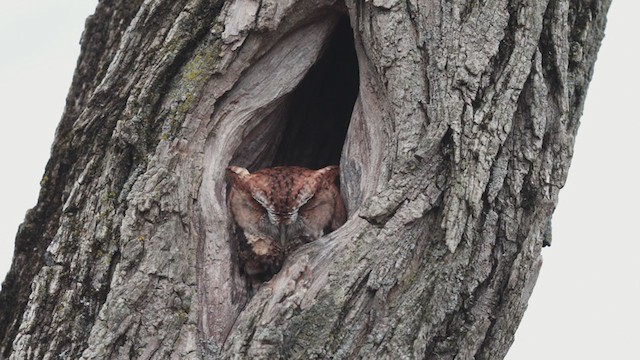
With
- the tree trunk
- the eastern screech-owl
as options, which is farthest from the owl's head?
the tree trunk

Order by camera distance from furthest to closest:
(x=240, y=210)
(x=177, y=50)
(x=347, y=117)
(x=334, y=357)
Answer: (x=347, y=117)
(x=240, y=210)
(x=177, y=50)
(x=334, y=357)

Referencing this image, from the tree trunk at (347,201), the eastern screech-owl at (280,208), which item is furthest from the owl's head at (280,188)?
the tree trunk at (347,201)

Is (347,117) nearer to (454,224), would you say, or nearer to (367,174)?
(367,174)

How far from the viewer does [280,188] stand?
534 cm

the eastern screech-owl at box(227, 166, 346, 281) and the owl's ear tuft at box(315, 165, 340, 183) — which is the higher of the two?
the owl's ear tuft at box(315, 165, 340, 183)

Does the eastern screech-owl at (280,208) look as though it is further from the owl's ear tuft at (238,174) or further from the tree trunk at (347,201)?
the tree trunk at (347,201)

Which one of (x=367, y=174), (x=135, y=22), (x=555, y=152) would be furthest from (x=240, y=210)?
(x=555, y=152)

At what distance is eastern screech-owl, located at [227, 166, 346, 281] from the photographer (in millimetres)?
5254

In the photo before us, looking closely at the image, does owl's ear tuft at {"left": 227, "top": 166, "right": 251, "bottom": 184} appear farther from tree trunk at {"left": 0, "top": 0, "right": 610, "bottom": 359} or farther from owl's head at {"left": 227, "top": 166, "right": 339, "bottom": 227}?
tree trunk at {"left": 0, "top": 0, "right": 610, "bottom": 359}

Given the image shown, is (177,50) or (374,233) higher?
(177,50)

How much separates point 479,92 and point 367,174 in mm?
650

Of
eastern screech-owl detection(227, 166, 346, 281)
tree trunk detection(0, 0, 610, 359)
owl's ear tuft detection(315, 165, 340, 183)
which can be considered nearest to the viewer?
tree trunk detection(0, 0, 610, 359)

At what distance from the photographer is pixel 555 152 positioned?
15.9 ft

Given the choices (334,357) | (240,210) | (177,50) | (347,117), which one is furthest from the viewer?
(347,117)
